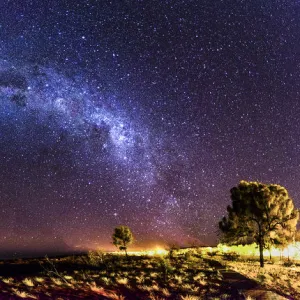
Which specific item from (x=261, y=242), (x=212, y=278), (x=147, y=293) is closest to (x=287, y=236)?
(x=261, y=242)

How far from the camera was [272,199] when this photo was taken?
30.6 meters

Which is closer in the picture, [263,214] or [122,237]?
[263,214]

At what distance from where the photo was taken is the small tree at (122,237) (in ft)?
166

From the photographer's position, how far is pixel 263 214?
30906 millimetres

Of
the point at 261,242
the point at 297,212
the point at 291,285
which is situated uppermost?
the point at 297,212

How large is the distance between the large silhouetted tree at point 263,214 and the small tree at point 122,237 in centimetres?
2177

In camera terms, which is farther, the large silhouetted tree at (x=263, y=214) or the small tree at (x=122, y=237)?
the small tree at (x=122, y=237)

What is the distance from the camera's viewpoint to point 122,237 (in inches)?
1991

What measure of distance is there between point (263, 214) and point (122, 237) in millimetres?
25175

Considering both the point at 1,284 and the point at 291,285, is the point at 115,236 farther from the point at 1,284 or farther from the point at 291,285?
the point at 1,284

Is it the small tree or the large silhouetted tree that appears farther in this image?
the small tree

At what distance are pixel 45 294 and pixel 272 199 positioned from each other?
909 inches

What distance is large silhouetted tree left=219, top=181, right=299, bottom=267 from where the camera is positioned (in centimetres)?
3084

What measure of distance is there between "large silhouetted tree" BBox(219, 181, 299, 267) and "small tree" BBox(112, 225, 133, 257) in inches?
857
